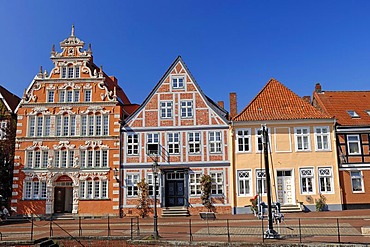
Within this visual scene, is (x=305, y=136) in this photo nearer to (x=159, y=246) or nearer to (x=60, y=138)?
(x=159, y=246)

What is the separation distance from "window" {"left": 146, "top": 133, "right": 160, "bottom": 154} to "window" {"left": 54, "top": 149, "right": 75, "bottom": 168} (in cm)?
600

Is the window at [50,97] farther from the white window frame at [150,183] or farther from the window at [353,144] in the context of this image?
the window at [353,144]

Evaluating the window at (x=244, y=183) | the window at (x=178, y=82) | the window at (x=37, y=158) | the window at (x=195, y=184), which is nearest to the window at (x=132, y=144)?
the window at (x=195, y=184)

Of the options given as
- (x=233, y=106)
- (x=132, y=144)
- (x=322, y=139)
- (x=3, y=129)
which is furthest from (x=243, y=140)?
(x=3, y=129)

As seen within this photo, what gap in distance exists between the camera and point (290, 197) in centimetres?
2856

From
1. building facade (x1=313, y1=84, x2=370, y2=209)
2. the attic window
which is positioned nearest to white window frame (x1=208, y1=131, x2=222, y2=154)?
building facade (x1=313, y1=84, x2=370, y2=209)

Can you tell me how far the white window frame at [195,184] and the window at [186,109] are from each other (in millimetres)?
4595

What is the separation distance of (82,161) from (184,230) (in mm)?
13229

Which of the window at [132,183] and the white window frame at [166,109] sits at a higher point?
the white window frame at [166,109]

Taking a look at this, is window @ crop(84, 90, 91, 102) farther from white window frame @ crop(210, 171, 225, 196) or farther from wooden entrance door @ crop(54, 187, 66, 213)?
white window frame @ crop(210, 171, 225, 196)

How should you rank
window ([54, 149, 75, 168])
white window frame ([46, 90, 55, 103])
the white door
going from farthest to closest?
white window frame ([46, 90, 55, 103]) < window ([54, 149, 75, 168]) < the white door

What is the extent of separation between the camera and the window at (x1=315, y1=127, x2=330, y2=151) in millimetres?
28922

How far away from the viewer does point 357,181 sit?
1125 inches

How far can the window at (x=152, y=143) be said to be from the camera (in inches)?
1180
